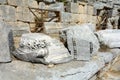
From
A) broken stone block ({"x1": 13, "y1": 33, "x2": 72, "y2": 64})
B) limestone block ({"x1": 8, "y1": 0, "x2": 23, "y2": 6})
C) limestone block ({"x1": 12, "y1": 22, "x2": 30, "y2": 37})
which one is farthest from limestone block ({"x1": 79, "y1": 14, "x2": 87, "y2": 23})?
broken stone block ({"x1": 13, "y1": 33, "x2": 72, "y2": 64})

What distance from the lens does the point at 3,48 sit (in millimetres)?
4324

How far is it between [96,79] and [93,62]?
1.53 feet

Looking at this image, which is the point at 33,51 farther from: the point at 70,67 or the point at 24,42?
the point at 70,67

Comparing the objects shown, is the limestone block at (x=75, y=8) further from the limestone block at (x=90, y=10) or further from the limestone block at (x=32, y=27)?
the limestone block at (x=32, y=27)

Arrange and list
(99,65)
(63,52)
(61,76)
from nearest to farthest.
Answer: (61,76)
(63,52)
(99,65)

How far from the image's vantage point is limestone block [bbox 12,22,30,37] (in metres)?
6.40

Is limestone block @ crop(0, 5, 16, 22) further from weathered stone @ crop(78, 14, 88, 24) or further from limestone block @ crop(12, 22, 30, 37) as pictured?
weathered stone @ crop(78, 14, 88, 24)

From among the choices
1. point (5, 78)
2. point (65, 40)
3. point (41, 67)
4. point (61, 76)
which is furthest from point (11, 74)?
point (65, 40)

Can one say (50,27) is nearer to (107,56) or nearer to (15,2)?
(15,2)

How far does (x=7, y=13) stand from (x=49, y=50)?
2.51 metres

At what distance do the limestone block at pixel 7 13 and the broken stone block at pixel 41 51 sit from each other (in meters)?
1.86

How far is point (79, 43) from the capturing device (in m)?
4.79

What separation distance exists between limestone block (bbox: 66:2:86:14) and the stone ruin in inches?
70.9

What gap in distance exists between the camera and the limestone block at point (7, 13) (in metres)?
5.97
